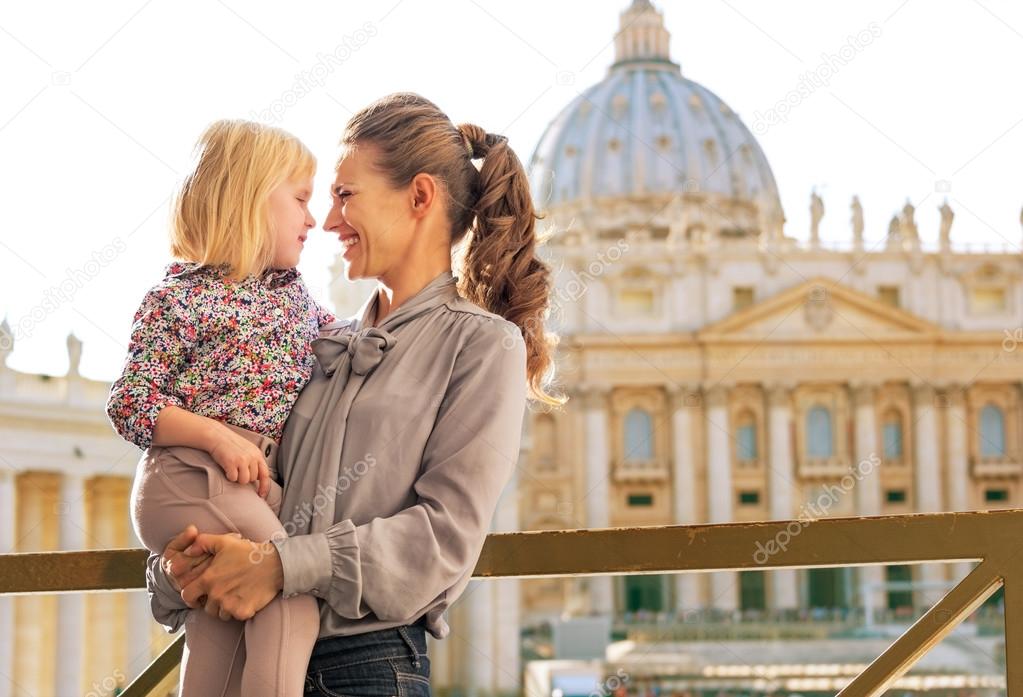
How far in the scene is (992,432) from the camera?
121 ft

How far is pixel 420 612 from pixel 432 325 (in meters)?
0.30

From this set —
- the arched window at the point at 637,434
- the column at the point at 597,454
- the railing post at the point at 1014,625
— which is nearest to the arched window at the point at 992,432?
the arched window at the point at 637,434

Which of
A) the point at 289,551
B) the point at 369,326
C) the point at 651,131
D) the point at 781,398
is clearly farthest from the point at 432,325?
the point at 651,131

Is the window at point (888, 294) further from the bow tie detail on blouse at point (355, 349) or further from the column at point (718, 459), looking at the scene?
the bow tie detail on blouse at point (355, 349)

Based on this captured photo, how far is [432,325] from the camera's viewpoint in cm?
162

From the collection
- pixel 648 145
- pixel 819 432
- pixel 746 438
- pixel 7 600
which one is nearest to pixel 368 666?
pixel 7 600

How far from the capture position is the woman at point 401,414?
57.6 inches

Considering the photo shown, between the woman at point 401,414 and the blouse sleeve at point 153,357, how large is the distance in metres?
0.13

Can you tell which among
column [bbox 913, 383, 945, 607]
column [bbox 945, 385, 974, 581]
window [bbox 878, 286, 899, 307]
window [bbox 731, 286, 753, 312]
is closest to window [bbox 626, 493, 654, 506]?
window [bbox 731, 286, 753, 312]

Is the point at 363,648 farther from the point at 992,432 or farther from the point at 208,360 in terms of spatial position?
the point at 992,432

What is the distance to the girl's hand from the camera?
1.50 metres

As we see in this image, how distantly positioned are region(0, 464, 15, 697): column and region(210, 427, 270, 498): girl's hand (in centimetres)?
1740

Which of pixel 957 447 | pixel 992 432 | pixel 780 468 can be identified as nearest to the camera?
pixel 780 468

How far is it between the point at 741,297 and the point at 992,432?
22.3ft
